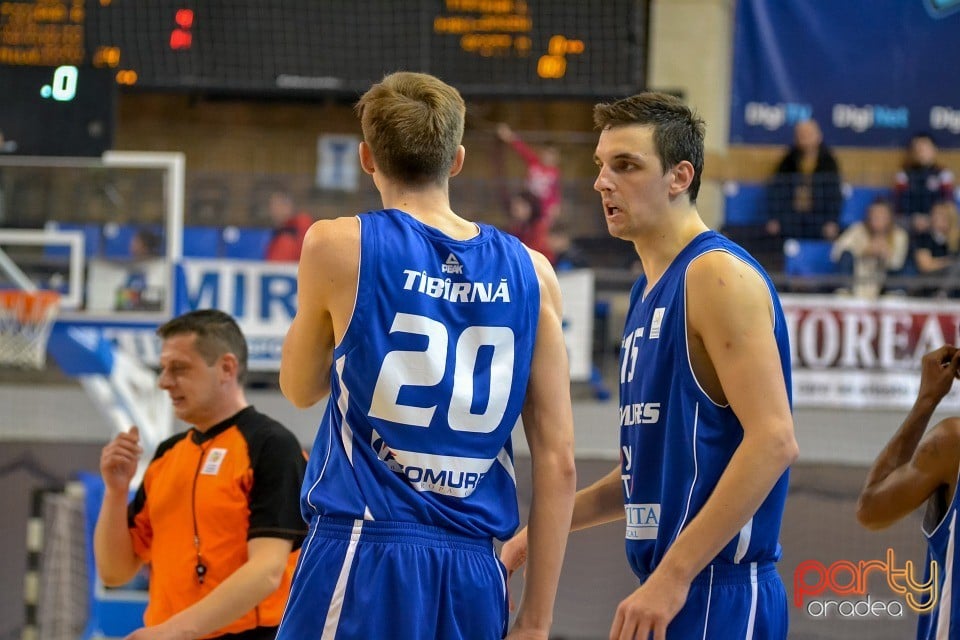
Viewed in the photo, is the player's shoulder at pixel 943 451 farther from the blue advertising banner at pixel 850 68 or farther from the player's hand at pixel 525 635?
the blue advertising banner at pixel 850 68

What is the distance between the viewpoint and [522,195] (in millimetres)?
11625

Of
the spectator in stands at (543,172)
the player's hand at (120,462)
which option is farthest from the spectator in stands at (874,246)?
the player's hand at (120,462)

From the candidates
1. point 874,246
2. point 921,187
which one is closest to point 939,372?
point 874,246

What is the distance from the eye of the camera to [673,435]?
2.65m

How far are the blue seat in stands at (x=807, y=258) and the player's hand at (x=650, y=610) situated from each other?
9052mm

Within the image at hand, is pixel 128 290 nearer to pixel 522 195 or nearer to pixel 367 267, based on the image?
pixel 522 195

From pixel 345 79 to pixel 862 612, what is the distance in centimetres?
662

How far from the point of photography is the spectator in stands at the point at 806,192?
37.8ft

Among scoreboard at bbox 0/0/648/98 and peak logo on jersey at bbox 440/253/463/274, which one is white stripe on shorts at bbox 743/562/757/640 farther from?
scoreboard at bbox 0/0/648/98

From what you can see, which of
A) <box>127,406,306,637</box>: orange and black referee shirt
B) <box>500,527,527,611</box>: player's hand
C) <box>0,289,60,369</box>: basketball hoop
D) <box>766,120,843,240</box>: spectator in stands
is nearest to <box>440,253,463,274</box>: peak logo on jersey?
<box>500,527,527,611</box>: player's hand

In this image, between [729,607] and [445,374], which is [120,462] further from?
[729,607]

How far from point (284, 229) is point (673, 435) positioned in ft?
30.2

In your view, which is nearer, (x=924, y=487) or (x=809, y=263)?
(x=924, y=487)

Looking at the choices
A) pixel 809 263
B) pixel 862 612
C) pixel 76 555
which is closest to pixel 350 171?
pixel 809 263
